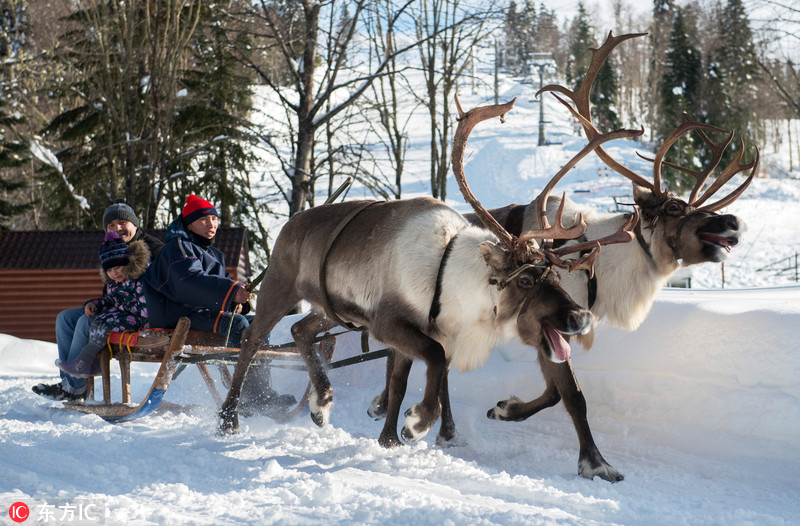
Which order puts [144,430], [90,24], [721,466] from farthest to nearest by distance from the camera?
[90,24] < [144,430] < [721,466]

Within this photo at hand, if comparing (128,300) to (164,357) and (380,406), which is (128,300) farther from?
(380,406)

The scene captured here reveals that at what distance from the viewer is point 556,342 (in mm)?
3932

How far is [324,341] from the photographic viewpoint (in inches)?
231

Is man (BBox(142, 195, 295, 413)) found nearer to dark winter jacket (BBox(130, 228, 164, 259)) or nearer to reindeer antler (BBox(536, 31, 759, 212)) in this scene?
dark winter jacket (BBox(130, 228, 164, 259))

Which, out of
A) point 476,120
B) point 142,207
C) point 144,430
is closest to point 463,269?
point 476,120

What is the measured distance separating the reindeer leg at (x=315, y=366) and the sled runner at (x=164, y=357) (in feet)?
0.34

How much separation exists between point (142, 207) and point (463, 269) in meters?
12.7

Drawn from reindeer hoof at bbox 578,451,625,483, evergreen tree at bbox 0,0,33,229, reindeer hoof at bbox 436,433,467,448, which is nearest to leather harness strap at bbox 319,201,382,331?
reindeer hoof at bbox 436,433,467,448

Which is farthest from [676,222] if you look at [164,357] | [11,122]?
[11,122]

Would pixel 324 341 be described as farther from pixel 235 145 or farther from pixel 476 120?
pixel 235 145

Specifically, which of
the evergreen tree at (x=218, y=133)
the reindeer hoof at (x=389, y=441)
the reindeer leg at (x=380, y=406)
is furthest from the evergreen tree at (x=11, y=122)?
the reindeer hoof at (x=389, y=441)

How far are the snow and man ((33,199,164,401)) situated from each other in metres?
0.17

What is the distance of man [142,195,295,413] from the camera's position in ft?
17.7

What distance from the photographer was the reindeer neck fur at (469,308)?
4.16 metres
